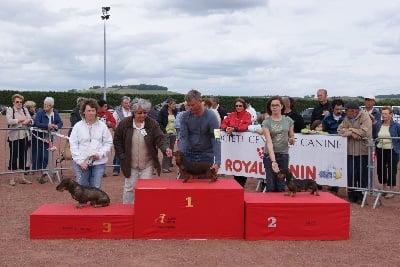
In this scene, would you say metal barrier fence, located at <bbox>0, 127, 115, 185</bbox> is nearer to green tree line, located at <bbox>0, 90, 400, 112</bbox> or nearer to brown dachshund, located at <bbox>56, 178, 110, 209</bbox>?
brown dachshund, located at <bbox>56, 178, 110, 209</bbox>

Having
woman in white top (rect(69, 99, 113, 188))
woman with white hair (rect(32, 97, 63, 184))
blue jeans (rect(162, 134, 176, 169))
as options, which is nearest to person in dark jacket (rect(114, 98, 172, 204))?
woman in white top (rect(69, 99, 113, 188))

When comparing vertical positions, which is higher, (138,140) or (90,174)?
(138,140)

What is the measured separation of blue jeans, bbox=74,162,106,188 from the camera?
7.18m

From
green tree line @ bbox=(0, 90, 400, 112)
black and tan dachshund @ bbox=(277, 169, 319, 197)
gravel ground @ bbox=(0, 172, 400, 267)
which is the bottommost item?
gravel ground @ bbox=(0, 172, 400, 267)

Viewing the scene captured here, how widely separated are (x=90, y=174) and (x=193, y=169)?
Answer: 150 centimetres

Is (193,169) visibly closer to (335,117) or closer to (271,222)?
(271,222)

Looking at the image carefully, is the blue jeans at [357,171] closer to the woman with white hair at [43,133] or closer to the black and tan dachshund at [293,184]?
the black and tan dachshund at [293,184]

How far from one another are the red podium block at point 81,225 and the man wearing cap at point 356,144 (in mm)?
4466

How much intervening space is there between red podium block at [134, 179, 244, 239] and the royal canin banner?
11.4 feet

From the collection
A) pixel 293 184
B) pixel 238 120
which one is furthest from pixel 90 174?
pixel 238 120

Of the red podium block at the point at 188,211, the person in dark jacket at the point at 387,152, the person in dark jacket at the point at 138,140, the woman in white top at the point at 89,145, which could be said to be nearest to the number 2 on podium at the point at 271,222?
the red podium block at the point at 188,211

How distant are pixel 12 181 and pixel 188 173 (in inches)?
227

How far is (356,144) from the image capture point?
9273mm

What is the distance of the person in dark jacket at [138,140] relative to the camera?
6980 mm
